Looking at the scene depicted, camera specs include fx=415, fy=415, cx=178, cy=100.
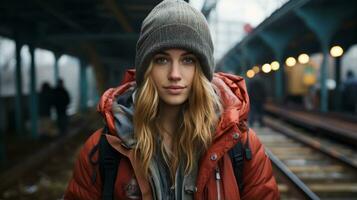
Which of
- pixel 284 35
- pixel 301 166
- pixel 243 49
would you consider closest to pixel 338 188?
pixel 301 166

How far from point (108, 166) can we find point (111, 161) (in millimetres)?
23

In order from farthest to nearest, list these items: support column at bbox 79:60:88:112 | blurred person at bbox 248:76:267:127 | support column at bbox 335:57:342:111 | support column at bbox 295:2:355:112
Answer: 1. support column at bbox 79:60:88:112
2. support column at bbox 335:57:342:111
3. blurred person at bbox 248:76:267:127
4. support column at bbox 295:2:355:112

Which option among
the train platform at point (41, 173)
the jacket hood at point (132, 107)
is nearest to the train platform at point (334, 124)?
the train platform at point (41, 173)

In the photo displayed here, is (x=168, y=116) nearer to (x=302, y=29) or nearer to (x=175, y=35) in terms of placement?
(x=175, y=35)

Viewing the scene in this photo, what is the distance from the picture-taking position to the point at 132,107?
5.84 feet

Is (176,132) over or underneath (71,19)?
underneath

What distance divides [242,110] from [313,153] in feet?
25.2

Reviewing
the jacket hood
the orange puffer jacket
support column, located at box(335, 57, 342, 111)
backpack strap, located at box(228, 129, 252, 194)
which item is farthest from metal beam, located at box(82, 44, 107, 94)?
backpack strap, located at box(228, 129, 252, 194)

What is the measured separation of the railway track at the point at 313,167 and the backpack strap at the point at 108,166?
8.25ft

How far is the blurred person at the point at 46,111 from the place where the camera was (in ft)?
44.8

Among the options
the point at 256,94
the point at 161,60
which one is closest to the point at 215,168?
the point at 161,60

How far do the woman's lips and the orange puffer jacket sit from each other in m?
0.20

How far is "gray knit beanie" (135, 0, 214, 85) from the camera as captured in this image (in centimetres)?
164

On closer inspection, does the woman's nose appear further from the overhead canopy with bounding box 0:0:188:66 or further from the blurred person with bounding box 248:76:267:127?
the blurred person with bounding box 248:76:267:127
